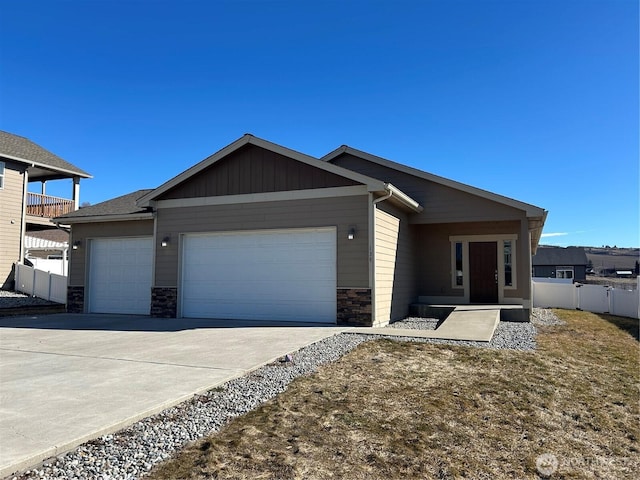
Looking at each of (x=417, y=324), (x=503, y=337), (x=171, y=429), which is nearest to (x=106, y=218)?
(x=417, y=324)

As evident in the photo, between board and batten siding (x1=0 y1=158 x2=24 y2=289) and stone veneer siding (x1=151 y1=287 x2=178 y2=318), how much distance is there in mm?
10612

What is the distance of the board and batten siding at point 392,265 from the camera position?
10.5m

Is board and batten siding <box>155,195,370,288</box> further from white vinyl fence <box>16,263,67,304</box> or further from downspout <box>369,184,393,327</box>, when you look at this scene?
white vinyl fence <box>16,263,67,304</box>

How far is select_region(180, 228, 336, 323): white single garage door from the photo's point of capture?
10742mm

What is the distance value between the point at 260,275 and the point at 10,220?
14.5m

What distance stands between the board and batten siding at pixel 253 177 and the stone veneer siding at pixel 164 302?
8.50 feet

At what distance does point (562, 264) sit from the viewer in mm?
41000

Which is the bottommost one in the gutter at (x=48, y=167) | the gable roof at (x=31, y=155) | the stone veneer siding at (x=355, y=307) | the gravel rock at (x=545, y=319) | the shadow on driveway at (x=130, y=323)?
the shadow on driveway at (x=130, y=323)

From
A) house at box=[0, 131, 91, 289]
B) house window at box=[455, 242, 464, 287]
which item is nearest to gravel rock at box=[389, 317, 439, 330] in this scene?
house window at box=[455, 242, 464, 287]

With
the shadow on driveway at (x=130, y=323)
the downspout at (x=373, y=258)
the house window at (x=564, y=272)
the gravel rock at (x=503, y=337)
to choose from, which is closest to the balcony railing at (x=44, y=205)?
the shadow on driveway at (x=130, y=323)

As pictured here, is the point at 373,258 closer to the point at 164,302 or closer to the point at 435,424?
the point at 164,302

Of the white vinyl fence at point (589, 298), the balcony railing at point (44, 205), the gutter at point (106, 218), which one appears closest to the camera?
the gutter at point (106, 218)

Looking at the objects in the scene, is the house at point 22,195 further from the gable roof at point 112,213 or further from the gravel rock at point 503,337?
the gravel rock at point 503,337

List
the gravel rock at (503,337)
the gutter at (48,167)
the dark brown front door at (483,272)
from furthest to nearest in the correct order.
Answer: the gutter at (48,167)
the dark brown front door at (483,272)
the gravel rock at (503,337)
